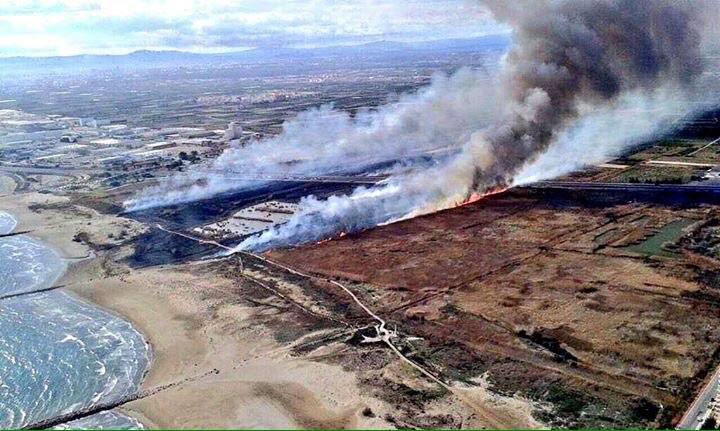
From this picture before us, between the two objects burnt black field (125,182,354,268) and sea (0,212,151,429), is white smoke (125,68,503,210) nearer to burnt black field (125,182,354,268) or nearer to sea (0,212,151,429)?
burnt black field (125,182,354,268)

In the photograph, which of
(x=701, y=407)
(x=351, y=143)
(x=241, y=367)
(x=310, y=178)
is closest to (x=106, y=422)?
(x=241, y=367)

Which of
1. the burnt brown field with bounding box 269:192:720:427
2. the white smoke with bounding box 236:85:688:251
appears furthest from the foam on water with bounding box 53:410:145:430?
the white smoke with bounding box 236:85:688:251

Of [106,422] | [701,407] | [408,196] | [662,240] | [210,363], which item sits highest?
[408,196]

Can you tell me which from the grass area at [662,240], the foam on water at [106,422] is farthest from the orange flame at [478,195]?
the foam on water at [106,422]

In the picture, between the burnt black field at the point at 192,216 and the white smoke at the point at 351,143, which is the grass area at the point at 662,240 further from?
the burnt black field at the point at 192,216

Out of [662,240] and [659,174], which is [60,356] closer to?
[662,240]

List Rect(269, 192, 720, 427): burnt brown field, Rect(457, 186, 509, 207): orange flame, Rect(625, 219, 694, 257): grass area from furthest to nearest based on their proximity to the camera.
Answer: Rect(457, 186, 509, 207): orange flame → Rect(625, 219, 694, 257): grass area → Rect(269, 192, 720, 427): burnt brown field
